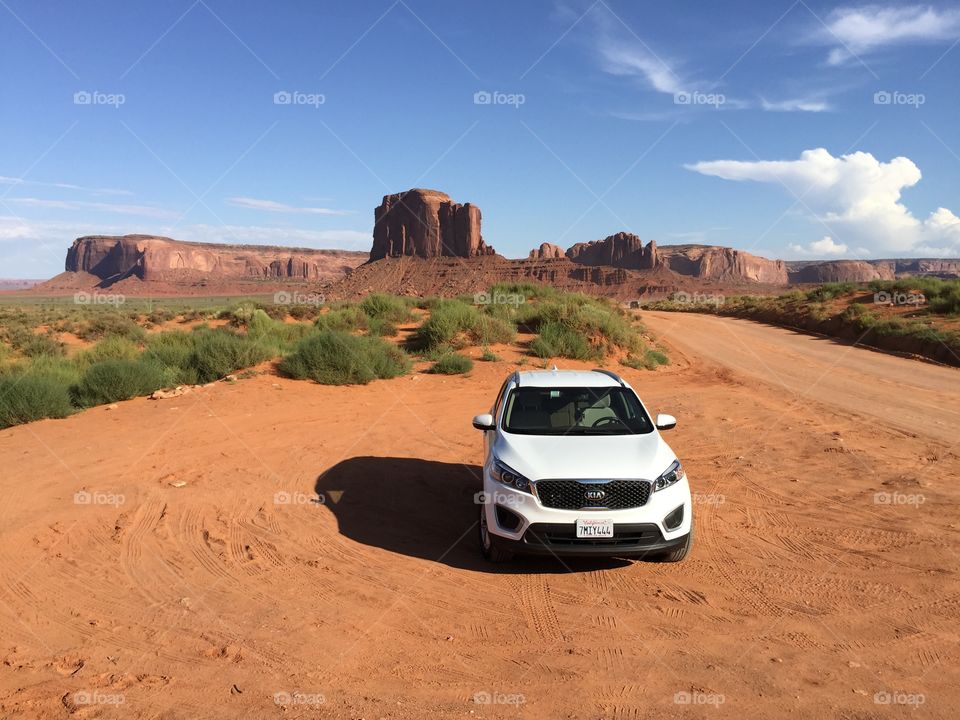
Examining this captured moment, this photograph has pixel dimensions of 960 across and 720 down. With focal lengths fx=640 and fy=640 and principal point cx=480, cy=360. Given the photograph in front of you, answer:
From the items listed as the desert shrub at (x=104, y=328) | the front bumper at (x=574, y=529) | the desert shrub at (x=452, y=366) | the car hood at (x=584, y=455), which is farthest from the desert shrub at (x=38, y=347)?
the front bumper at (x=574, y=529)

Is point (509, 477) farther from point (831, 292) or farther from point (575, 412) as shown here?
point (831, 292)

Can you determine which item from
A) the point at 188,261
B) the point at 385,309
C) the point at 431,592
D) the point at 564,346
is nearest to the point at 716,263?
the point at 188,261

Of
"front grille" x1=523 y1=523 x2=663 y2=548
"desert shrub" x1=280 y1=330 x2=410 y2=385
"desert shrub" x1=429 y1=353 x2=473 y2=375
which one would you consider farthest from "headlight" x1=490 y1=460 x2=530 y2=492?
"desert shrub" x1=429 y1=353 x2=473 y2=375

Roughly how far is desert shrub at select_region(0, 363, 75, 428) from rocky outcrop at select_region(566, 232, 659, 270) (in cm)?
11999

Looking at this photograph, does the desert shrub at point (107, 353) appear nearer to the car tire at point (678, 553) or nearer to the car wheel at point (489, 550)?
the car wheel at point (489, 550)

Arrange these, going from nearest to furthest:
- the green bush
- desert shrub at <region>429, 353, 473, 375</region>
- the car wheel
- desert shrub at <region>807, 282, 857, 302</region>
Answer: the car wheel, the green bush, desert shrub at <region>429, 353, 473, 375</region>, desert shrub at <region>807, 282, 857, 302</region>

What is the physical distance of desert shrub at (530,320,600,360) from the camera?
18.4 meters

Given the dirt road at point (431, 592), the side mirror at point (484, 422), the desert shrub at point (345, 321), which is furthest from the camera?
the desert shrub at point (345, 321)

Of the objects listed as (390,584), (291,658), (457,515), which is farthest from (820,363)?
(291,658)

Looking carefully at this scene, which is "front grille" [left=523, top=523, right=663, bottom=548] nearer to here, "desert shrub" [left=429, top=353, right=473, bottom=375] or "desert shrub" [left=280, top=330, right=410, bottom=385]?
"desert shrub" [left=280, top=330, right=410, bottom=385]

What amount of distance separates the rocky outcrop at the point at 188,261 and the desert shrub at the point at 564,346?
127 m

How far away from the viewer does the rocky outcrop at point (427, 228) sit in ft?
343

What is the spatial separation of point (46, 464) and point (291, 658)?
22.1 ft

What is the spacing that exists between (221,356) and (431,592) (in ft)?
37.2
